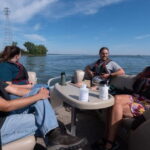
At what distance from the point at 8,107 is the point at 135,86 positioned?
1.74 metres

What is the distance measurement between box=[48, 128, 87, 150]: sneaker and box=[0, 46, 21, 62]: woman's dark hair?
133 cm

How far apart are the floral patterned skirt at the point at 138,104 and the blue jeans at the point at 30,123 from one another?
0.98m

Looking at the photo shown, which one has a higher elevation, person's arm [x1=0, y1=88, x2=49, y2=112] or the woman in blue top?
the woman in blue top

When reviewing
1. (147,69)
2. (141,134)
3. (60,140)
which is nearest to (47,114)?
(60,140)

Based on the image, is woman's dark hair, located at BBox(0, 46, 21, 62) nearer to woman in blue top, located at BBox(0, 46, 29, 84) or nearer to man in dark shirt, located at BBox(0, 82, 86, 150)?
woman in blue top, located at BBox(0, 46, 29, 84)

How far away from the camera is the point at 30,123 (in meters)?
1.49

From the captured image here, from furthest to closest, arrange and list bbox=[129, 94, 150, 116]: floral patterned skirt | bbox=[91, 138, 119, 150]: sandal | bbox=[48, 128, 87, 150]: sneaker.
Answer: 1. bbox=[129, 94, 150, 116]: floral patterned skirt
2. bbox=[91, 138, 119, 150]: sandal
3. bbox=[48, 128, 87, 150]: sneaker

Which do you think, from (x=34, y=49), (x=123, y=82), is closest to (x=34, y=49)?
(x=34, y=49)

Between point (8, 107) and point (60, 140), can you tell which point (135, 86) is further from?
point (8, 107)

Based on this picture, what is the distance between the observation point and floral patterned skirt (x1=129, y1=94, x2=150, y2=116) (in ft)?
6.63

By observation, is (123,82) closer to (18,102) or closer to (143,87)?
(143,87)

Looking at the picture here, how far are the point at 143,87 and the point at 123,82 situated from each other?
2.21 feet

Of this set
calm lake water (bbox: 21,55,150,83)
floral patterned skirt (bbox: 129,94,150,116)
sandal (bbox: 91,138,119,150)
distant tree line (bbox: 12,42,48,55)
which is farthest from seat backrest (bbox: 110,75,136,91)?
distant tree line (bbox: 12,42,48,55)

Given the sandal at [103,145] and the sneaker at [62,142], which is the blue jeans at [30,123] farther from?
the sandal at [103,145]
